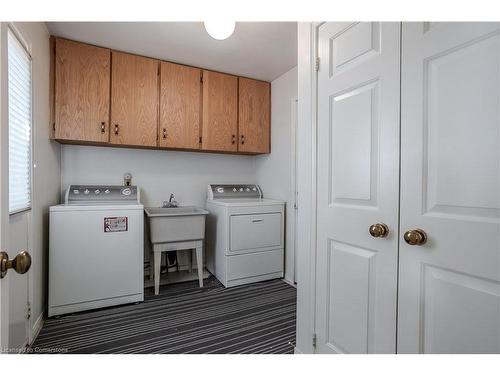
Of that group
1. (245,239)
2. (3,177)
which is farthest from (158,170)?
(3,177)

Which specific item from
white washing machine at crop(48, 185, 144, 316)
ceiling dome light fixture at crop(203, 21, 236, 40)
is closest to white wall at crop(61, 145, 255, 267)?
white washing machine at crop(48, 185, 144, 316)

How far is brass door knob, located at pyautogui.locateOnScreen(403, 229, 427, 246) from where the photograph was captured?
2.82 feet

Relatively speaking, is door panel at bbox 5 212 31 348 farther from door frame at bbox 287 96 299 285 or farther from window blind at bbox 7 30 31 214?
door frame at bbox 287 96 299 285

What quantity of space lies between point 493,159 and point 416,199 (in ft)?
0.79

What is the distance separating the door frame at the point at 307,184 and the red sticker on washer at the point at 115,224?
155 centimetres

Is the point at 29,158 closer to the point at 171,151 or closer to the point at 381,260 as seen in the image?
the point at 171,151

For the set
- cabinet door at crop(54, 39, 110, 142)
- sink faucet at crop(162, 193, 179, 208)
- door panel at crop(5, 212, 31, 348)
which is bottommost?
door panel at crop(5, 212, 31, 348)

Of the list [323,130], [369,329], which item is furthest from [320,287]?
[323,130]

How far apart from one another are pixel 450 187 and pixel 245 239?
203 centimetres

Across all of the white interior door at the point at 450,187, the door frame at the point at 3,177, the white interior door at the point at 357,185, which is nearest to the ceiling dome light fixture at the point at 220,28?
the white interior door at the point at 357,185

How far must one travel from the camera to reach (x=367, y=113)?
3.51 feet

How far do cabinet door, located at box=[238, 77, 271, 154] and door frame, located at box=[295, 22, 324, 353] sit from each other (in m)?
1.56

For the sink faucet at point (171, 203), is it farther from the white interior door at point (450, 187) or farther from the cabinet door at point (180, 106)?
the white interior door at point (450, 187)
